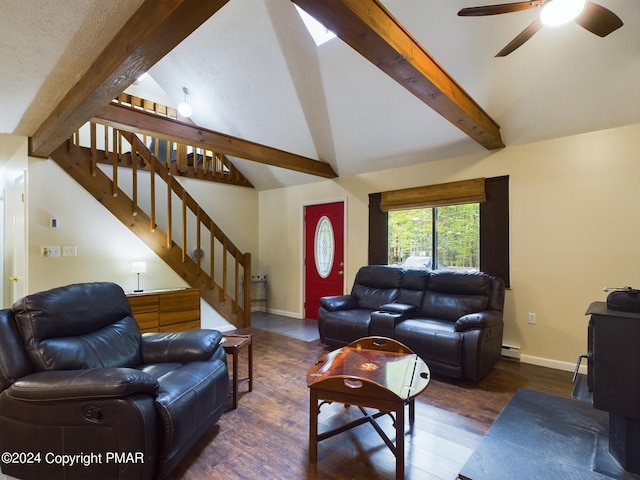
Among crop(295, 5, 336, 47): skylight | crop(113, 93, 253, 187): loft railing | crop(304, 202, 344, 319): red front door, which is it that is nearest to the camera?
crop(295, 5, 336, 47): skylight

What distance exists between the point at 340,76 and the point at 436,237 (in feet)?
7.63

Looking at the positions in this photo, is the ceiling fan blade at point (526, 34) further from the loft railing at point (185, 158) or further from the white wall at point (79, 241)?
Result: the white wall at point (79, 241)

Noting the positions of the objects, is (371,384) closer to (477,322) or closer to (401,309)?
(477,322)

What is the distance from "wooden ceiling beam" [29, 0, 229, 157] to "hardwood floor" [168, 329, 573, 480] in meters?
2.41

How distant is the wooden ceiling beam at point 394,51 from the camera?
5.28 feet

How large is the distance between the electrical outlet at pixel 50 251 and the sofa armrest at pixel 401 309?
381 cm

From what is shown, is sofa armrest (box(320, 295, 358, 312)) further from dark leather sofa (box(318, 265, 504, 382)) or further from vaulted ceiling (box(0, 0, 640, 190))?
vaulted ceiling (box(0, 0, 640, 190))

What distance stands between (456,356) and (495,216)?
1741 millimetres

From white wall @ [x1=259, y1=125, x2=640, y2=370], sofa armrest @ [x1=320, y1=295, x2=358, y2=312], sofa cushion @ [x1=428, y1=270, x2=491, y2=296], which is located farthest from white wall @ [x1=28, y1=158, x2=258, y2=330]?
white wall @ [x1=259, y1=125, x2=640, y2=370]

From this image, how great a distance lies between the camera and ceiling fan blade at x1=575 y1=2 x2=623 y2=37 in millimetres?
1647

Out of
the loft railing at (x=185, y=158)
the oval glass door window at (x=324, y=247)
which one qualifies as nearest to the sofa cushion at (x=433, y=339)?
the oval glass door window at (x=324, y=247)

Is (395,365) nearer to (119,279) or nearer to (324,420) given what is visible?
(324,420)

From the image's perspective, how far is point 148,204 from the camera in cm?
493

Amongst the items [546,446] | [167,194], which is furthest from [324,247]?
[546,446]
